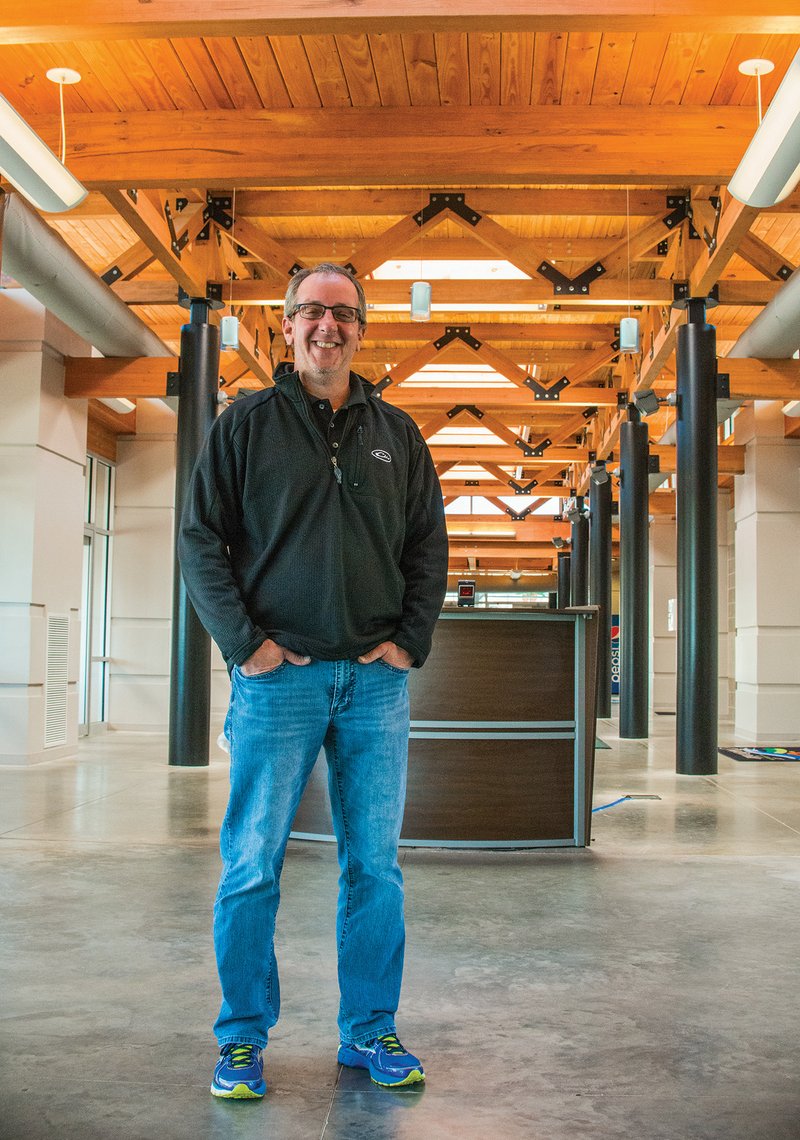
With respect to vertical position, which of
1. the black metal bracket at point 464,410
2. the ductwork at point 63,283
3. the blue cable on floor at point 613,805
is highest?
the black metal bracket at point 464,410

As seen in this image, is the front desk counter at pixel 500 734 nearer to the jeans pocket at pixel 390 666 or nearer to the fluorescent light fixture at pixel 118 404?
the jeans pocket at pixel 390 666

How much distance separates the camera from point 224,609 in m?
2.02

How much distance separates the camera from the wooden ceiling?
190 inches

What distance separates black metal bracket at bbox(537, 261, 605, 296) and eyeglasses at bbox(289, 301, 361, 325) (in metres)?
6.68

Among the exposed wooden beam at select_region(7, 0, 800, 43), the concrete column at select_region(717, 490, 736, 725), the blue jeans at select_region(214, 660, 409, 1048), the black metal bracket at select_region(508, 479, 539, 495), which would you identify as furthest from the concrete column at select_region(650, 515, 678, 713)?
the blue jeans at select_region(214, 660, 409, 1048)

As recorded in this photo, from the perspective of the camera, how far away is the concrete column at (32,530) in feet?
26.5

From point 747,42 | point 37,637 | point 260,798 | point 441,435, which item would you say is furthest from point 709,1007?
point 441,435

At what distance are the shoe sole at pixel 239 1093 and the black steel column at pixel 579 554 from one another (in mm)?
16370

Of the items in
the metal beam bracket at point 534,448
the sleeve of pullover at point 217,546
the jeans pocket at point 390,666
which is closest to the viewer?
the sleeve of pullover at point 217,546

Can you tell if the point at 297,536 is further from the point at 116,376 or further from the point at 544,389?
the point at 544,389

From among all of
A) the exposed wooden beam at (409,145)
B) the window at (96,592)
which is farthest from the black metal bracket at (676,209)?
the window at (96,592)

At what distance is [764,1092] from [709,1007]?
1.78 ft

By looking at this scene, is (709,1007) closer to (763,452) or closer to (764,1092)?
(764,1092)

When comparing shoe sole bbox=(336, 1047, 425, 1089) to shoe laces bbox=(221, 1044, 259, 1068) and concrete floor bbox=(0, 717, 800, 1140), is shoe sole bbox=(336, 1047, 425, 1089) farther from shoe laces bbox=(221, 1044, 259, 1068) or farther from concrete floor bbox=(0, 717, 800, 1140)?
shoe laces bbox=(221, 1044, 259, 1068)
